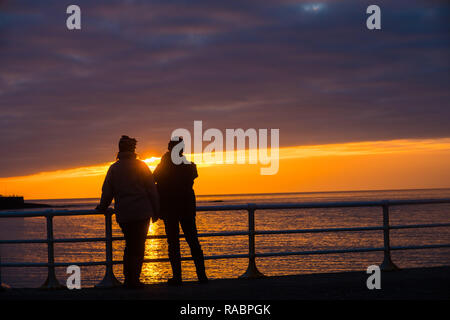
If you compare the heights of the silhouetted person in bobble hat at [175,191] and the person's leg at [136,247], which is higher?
the silhouetted person in bobble hat at [175,191]

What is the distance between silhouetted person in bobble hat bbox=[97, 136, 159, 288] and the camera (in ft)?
25.0

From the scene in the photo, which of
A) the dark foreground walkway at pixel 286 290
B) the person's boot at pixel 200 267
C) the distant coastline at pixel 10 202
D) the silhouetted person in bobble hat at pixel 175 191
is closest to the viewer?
the dark foreground walkway at pixel 286 290

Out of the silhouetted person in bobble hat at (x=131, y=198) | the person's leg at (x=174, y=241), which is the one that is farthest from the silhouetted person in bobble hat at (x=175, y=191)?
the silhouetted person in bobble hat at (x=131, y=198)

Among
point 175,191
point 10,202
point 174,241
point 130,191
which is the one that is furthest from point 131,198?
point 10,202

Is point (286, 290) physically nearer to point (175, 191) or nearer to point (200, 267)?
point (200, 267)

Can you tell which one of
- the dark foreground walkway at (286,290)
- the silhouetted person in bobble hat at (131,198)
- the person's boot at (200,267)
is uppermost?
the silhouetted person in bobble hat at (131,198)

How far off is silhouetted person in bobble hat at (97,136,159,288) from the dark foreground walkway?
1.72ft

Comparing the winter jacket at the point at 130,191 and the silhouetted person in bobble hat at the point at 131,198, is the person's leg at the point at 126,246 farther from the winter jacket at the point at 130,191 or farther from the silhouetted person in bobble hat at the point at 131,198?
the winter jacket at the point at 130,191

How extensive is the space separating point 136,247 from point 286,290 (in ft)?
6.90

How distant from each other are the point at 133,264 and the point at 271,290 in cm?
191

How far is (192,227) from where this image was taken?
26.8ft

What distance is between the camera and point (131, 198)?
25.0 feet

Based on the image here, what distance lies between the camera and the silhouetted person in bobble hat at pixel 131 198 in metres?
7.61
